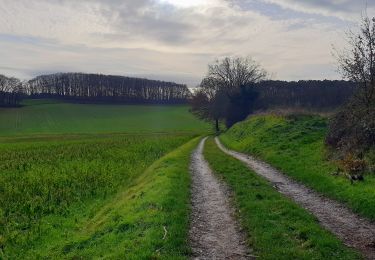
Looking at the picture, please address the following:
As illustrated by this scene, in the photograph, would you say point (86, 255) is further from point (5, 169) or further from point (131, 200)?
point (5, 169)

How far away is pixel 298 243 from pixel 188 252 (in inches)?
113

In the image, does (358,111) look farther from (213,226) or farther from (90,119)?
(90,119)

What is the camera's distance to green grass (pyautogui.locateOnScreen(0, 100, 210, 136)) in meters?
104

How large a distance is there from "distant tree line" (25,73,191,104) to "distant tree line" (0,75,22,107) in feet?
56.6

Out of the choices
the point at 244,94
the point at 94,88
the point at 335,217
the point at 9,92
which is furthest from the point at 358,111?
the point at 94,88

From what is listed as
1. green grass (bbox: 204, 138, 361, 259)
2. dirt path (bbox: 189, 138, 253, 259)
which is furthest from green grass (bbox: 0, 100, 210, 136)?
green grass (bbox: 204, 138, 361, 259)

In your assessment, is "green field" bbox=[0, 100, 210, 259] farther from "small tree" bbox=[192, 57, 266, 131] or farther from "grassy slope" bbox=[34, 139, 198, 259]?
"small tree" bbox=[192, 57, 266, 131]

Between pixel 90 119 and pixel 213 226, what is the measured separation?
118684 millimetres

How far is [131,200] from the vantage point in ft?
55.3

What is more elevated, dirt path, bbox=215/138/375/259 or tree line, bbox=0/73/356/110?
tree line, bbox=0/73/356/110

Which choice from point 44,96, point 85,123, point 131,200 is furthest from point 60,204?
point 44,96

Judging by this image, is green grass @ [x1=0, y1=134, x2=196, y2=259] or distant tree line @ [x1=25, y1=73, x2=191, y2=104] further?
distant tree line @ [x1=25, y1=73, x2=191, y2=104]

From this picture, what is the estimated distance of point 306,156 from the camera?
24938mm

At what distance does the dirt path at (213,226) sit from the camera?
10.1 m
